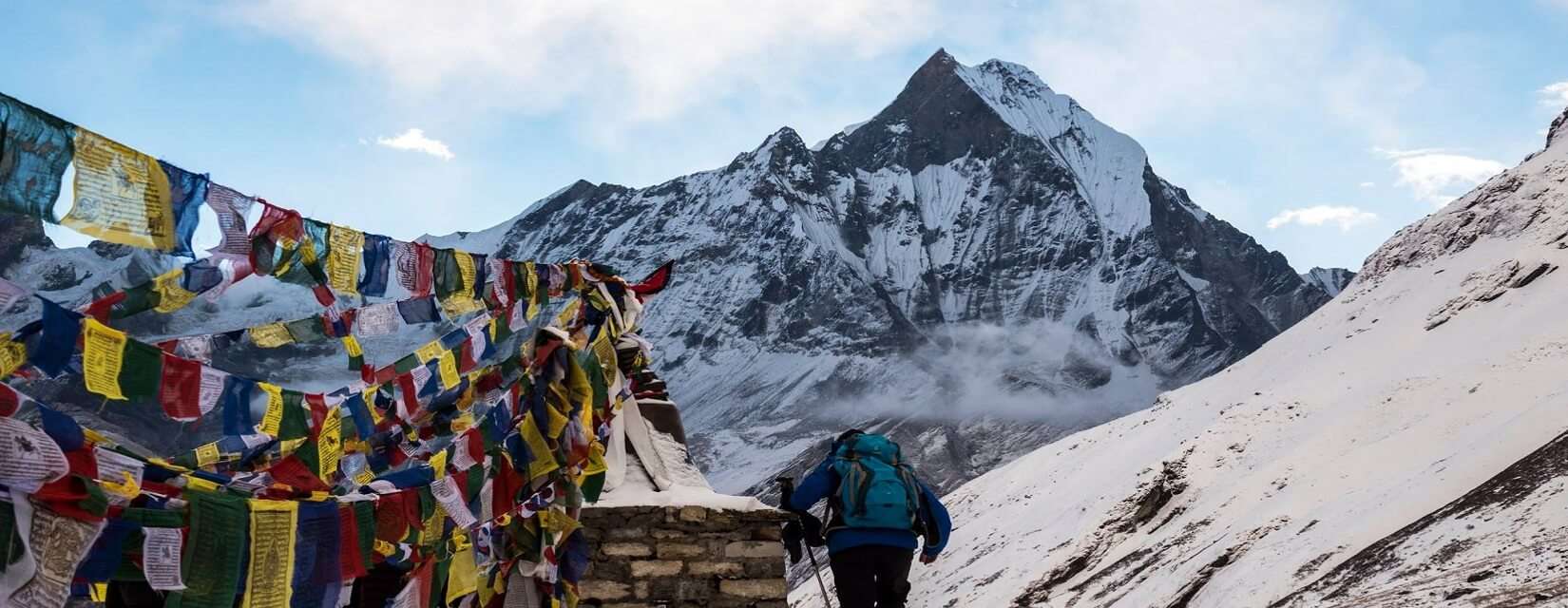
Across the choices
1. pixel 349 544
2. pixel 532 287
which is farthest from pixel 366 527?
pixel 532 287

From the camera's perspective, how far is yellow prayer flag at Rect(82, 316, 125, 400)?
486 cm

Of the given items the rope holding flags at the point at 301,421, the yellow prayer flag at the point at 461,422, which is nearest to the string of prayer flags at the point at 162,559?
the rope holding flags at the point at 301,421

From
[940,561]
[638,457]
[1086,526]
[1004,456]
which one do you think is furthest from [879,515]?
[1004,456]

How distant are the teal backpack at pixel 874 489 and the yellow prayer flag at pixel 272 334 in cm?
310

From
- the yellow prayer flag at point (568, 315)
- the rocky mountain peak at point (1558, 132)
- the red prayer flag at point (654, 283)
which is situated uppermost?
the rocky mountain peak at point (1558, 132)

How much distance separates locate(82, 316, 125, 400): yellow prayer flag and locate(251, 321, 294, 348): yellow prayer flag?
316 centimetres

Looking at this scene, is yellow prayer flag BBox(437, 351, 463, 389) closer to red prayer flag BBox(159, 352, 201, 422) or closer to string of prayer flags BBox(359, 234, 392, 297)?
string of prayer flags BBox(359, 234, 392, 297)

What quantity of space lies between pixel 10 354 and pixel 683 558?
200 inches

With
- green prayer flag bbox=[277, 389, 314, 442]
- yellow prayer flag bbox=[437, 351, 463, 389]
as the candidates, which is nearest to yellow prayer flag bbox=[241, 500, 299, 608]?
green prayer flag bbox=[277, 389, 314, 442]

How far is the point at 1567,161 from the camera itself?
42.9 meters

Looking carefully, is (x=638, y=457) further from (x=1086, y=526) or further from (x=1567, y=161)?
(x=1567, y=161)

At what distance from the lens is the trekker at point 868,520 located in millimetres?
7844

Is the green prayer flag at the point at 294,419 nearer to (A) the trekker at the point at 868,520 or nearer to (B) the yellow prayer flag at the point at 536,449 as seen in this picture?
(B) the yellow prayer flag at the point at 536,449

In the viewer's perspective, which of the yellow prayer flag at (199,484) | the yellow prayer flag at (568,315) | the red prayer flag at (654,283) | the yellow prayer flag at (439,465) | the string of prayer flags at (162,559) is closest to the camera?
the string of prayer flags at (162,559)
